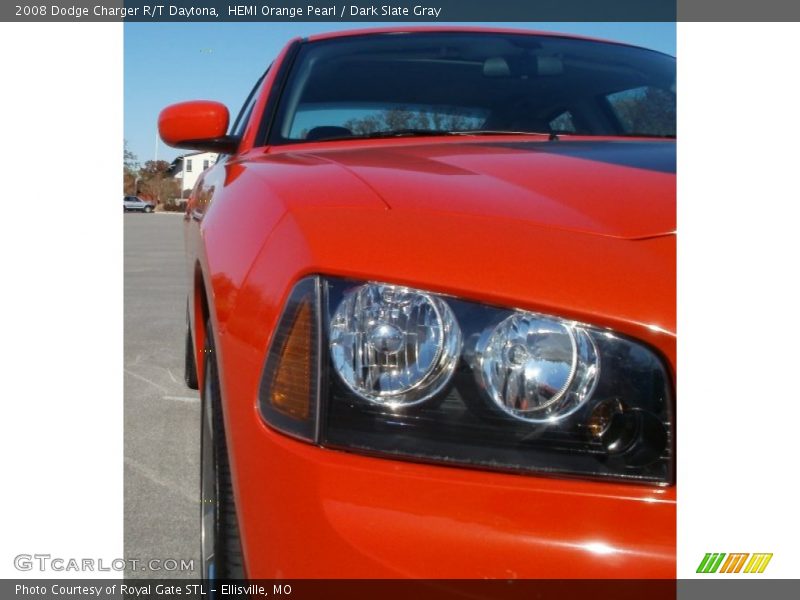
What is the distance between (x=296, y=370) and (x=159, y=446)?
2421 mm

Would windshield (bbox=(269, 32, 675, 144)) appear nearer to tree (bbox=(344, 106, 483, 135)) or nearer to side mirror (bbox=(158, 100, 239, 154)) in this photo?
tree (bbox=(344, 106, 483, 135))

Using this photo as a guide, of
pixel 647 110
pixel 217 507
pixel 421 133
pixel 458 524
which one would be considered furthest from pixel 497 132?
pixel 458 524

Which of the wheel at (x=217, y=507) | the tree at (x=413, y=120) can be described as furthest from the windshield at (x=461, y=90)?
the wheel at (x=217, y=507)

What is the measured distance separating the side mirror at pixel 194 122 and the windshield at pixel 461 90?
242 mm

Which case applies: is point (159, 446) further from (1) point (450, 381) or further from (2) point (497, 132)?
(1) point (450, 381)

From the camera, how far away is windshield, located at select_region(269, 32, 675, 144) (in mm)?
2570

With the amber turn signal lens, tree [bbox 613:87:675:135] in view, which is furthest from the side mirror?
the amber turn signal lens

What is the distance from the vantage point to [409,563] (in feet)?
3.44

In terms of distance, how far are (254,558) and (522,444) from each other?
1.29 ft

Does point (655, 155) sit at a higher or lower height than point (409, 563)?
higher

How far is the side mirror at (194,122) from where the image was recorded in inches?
107
